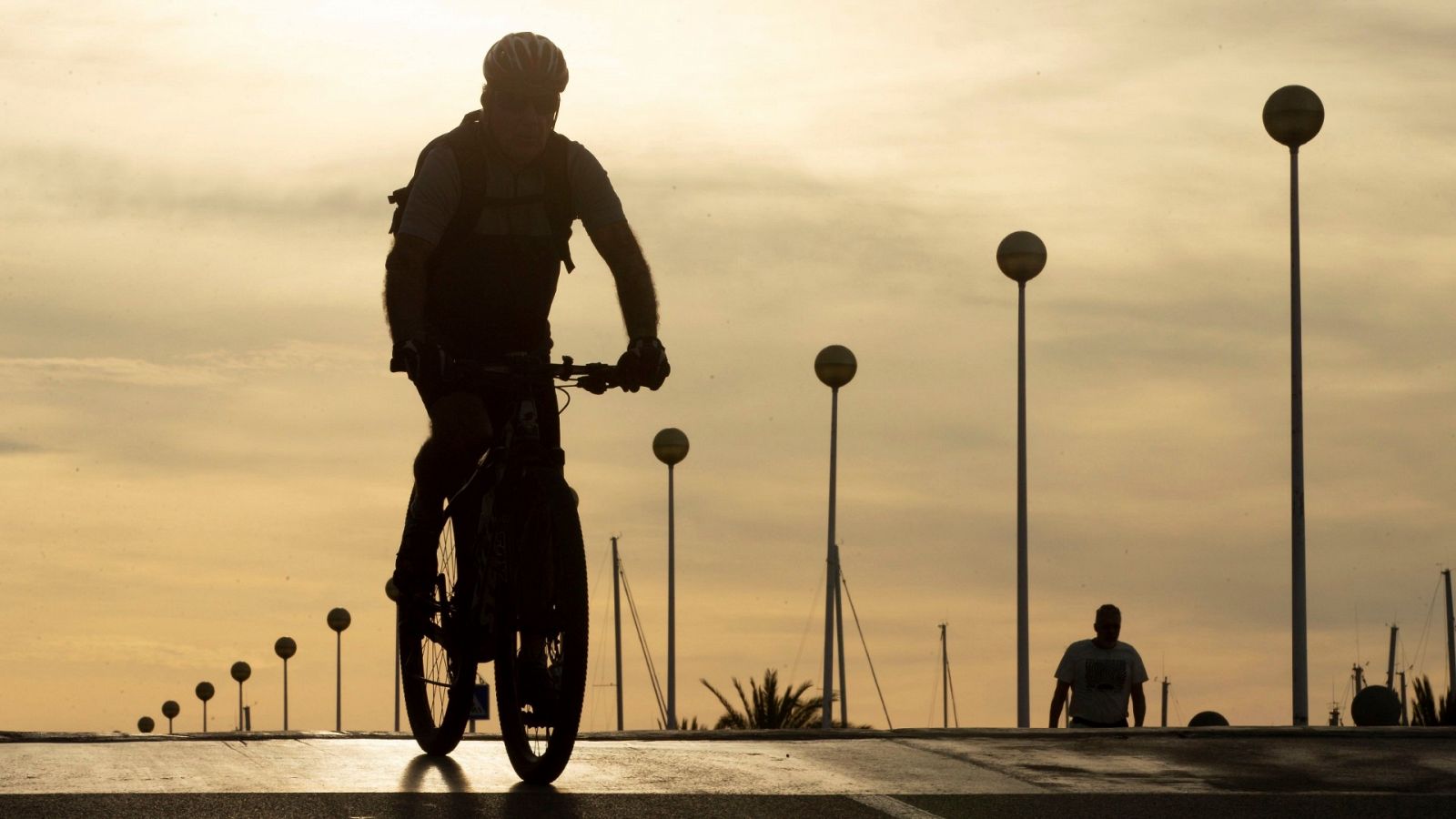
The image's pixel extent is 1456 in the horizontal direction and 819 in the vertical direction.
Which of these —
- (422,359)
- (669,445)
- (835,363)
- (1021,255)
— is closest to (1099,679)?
(422,359)

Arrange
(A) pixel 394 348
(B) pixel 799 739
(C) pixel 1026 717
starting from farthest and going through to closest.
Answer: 1. (C) pixel 1026 717
2. (B) pixel 799 739
3. (A) pixel 394 348

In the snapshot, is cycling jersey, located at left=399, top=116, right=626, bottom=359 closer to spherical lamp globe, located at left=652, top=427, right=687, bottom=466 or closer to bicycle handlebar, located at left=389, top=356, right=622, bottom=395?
bicycle handlebar, located at left=389, top=356, right=622, bottom=395

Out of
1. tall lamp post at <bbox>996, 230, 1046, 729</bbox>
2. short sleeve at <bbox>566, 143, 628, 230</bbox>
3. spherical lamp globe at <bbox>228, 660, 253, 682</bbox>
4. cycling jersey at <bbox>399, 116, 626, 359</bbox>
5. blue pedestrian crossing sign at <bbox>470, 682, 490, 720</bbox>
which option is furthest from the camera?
spherical lamp globe at <bbox>228, 660, 253, 682</bbox>

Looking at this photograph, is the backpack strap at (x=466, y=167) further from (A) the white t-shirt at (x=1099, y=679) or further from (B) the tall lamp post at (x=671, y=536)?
(B) the tall lamp post at (x=671, y=536)

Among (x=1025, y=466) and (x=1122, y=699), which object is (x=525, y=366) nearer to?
(x=1122, y=699)

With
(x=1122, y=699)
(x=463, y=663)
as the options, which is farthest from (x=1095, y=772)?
(x=1122, y=699)

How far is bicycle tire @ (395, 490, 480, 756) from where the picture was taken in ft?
24.1

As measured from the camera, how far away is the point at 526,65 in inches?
292

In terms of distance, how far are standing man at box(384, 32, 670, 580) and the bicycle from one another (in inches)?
5.2

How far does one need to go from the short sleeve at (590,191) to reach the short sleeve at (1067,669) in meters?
8.27

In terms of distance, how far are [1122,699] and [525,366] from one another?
8746mm

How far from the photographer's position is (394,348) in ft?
23.4

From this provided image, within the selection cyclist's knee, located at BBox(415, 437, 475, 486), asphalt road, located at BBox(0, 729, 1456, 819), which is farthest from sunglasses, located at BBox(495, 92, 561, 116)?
asphalt road, located at BBox(0, 729, 1456, 819)

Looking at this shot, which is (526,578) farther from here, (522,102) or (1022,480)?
(1022,480)
